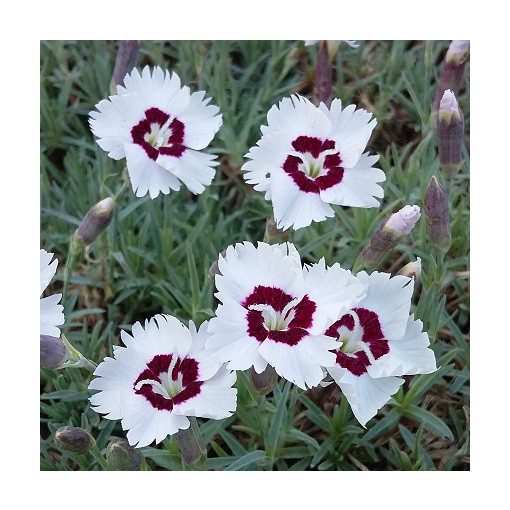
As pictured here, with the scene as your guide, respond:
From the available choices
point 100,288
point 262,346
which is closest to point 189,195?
point 100,288

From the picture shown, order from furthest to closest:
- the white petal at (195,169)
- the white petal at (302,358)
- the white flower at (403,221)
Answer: the white petal at (195,169) → the white flower at (403,221) → the white petal at (302,358)

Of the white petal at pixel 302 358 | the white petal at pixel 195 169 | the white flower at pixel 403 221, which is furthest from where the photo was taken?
the white petal at pixel 195 169

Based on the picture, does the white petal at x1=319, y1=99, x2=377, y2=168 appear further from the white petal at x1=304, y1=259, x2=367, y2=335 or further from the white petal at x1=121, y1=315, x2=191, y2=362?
the white petal at x1=121, y1=315, x2=191, y2=362

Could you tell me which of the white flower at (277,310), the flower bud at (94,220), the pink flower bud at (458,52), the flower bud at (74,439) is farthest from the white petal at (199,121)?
the flower bud at (74,439)

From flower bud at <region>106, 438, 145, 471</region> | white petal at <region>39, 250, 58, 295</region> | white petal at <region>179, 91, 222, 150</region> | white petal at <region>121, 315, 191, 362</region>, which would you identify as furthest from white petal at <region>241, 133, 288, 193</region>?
flower bud at <region>106, 438, 145, 471</region>

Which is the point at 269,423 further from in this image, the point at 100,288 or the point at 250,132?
the point at 250,132

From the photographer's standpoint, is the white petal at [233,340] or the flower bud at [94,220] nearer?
the white petal at [233,340]

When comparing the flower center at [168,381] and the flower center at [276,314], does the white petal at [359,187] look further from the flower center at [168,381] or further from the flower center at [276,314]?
the flower center at [168,381]

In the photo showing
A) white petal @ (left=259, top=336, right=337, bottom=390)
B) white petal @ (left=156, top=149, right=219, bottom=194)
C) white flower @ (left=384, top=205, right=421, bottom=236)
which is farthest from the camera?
white petal @ (left=156, top=149, right=219, bottom=194)
